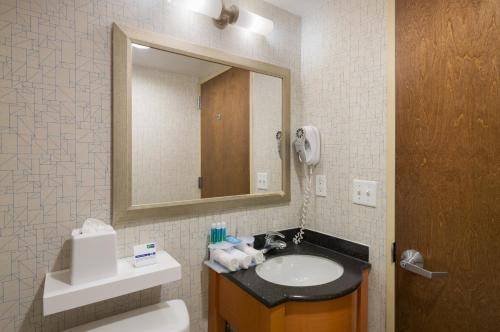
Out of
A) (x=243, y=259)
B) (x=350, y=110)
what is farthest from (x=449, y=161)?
(x=243, y=259)

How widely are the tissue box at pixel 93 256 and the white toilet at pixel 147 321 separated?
0.22 m

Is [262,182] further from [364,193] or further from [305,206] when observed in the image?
[364,193]

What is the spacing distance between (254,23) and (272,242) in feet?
3.73

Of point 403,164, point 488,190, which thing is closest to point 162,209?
point 403,164

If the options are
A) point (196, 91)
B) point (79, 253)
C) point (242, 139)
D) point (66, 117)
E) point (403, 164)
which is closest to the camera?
point (79, 253)

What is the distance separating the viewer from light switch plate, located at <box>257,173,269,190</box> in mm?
1490

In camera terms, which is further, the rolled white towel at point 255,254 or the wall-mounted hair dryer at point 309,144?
the wall-mounted hair dryer at point 309,144

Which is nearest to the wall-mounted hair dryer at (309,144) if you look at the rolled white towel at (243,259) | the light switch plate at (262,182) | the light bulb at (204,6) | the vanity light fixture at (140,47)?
Result: the light switch plate at (262,182)

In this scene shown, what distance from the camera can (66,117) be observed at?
0.97 meters

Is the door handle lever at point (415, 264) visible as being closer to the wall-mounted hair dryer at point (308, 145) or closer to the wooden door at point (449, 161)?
the wooden door at point (449, 161)

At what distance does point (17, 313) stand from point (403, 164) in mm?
1558

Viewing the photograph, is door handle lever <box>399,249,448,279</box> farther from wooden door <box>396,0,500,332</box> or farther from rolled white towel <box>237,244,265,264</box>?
rolled white towel <box>237,244,265,264</box>

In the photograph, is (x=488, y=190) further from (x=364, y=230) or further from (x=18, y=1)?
(x=18, y=1)

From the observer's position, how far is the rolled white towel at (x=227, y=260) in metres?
1.14
